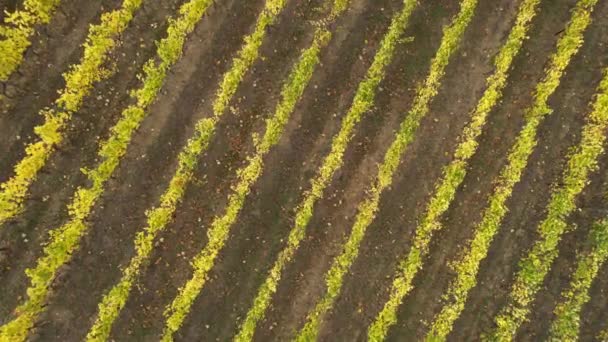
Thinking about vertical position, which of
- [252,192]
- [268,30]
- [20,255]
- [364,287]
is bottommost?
[20,255]

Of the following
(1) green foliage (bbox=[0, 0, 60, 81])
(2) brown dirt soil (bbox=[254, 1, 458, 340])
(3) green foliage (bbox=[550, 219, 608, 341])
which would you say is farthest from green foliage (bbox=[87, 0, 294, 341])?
(3) green foliage (bbox=[550, 219, 608, 341])

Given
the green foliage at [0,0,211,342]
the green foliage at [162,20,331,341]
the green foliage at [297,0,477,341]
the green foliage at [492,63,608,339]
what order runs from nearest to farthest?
the green foliage at [0,0,211,342], the green foliage at [162,20,331,341], the green foliage at [297,0,477,341], the green foliage at [492,63,608,339]

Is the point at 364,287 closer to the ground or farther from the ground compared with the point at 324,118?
closer to the ground

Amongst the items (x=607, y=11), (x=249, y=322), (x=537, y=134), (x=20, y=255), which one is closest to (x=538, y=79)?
(x=537, y=134)

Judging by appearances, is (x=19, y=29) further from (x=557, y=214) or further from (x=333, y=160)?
(x=557, y=214)

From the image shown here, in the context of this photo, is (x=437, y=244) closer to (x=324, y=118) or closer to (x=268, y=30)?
(x=324, y=118)

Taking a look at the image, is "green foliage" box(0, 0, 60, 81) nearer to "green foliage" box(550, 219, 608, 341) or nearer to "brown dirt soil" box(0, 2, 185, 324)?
"brown dirt soil" box(0, 2, 185, 324)

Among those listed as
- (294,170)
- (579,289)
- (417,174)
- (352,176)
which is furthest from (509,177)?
(294,170)
